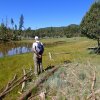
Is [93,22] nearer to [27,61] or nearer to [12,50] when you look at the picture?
[27,61]

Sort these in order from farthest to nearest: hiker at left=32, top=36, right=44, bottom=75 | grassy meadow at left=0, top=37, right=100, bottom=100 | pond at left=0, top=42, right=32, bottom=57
→ 1. pond at left=0, top=42, right=32, bottom=57
2. grassy meadow at left=0, top=37, right=100, bottom=100
3. hiker at left=32, top=36, right=44, bottom=75

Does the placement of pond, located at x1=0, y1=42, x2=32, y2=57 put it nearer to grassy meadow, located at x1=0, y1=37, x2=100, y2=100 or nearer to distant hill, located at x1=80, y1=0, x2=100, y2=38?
distant hill, located at x1=80, y1=0, x2=100, y2=38

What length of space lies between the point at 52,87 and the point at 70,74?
1.66 metres

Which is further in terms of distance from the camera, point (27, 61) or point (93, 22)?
point (93, 22)

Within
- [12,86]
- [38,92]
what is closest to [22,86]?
[12,86]

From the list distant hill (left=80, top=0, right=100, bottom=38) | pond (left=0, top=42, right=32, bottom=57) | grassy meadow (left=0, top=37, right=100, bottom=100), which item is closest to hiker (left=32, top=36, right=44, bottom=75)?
A: grassy meadow (left=0, top=37, right=100, bottom=100)

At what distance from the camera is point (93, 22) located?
122ft

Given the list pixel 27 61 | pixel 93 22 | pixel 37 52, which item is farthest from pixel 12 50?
pixel 37 52

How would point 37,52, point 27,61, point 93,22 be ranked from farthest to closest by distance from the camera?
1. point 93,22
2. point 27,61
3. point 37,52

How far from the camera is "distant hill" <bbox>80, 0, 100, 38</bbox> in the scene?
120 feet

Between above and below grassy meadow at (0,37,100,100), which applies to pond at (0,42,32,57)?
below

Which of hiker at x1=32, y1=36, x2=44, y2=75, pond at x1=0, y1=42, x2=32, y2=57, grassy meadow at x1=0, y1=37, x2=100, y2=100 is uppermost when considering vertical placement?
hiker at x1=32, y1=36, x2=44, y2=75

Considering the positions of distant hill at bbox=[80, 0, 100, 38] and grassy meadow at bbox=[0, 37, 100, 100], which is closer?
grassy meadow at bbox=[0, 37, 100, 100]

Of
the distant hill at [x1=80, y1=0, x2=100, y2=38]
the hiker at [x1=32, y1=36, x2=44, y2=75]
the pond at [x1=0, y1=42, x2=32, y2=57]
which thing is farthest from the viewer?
the pond at [x1=0, y1=42, x2=32, y2=57]
